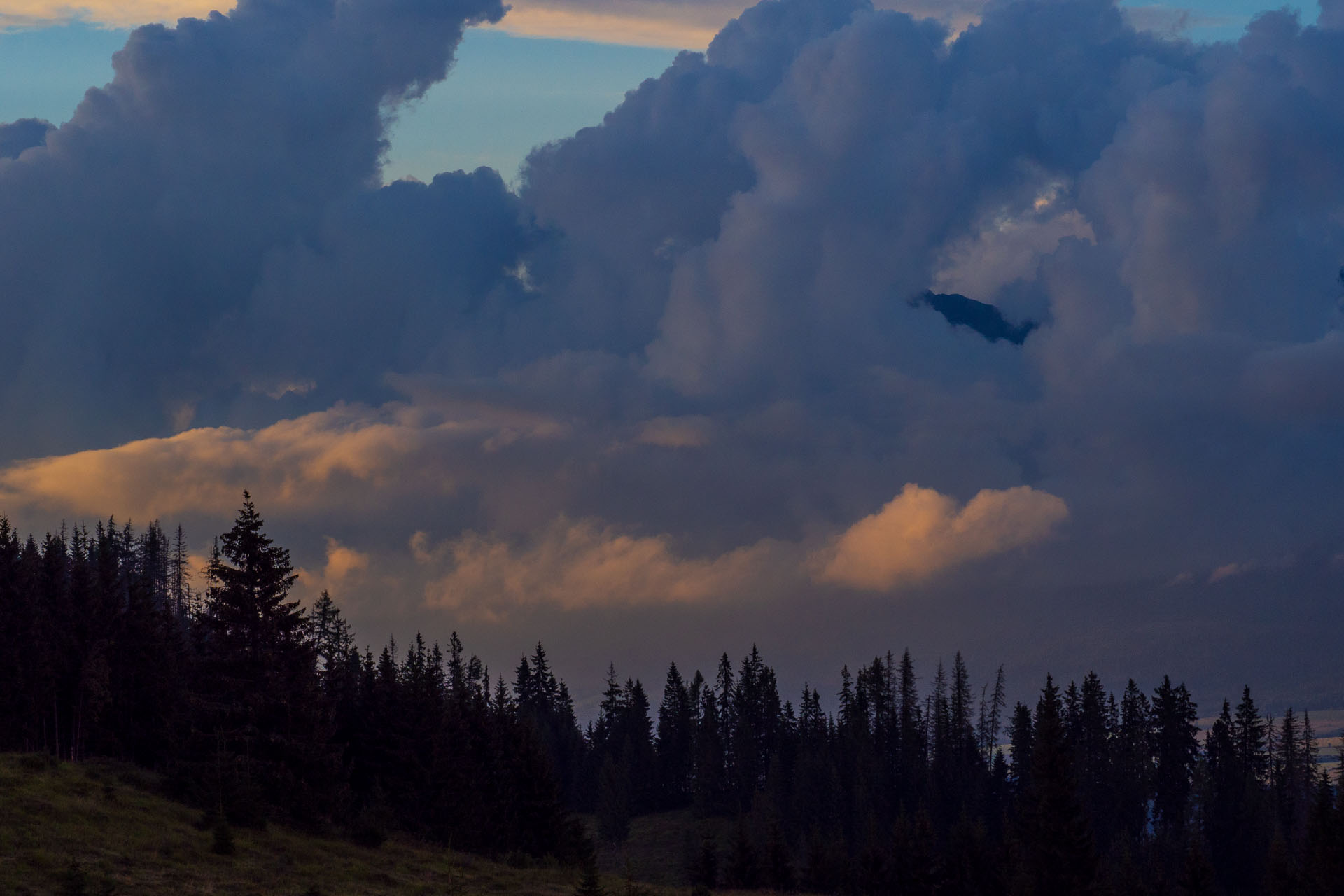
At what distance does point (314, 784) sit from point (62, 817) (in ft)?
59.3

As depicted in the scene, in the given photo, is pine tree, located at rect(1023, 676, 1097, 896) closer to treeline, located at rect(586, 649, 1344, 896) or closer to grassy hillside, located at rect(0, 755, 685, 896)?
treeline, located at rect(586, 649, 1344, 896)

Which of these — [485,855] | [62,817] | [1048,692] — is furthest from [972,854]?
[62,817]

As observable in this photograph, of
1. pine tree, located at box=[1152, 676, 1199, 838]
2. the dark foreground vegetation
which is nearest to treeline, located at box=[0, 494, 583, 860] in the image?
the dark foreground vegetation

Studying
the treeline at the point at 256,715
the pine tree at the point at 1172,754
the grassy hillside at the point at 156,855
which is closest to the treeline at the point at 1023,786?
the pine tree at the point at 1172,754

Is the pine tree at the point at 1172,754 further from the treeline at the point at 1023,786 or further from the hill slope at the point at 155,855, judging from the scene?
the hill slope at the point at 155,855

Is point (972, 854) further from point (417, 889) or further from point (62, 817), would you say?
point (62, 817)

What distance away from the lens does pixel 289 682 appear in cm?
7212

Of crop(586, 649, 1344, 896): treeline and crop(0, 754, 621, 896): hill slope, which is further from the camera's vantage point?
crop(586, 649, 1344, 896): treeline

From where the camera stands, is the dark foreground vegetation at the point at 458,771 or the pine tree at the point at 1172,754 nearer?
the dark foreground vegetation at the point at 458,771

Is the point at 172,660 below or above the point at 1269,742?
above

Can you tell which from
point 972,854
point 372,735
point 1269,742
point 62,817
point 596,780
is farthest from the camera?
point 596,780

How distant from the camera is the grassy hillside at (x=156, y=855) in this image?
46812 mm

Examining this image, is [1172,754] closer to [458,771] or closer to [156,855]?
[458,771]

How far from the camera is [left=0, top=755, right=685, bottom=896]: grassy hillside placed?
154ft
